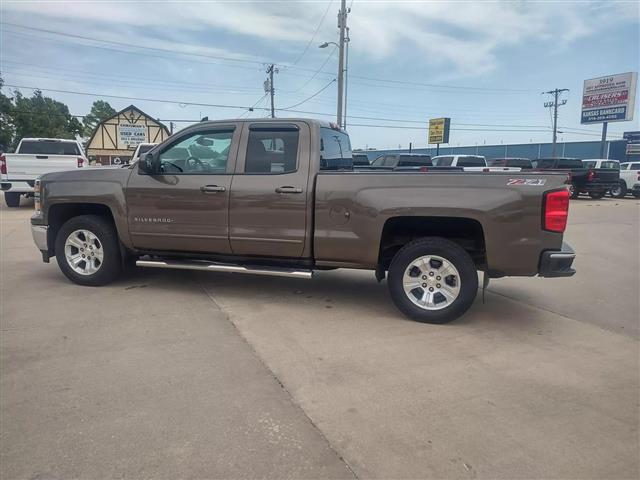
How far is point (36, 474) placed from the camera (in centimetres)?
247

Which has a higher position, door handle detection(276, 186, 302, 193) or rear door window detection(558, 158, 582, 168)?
rear door window detection(558, 158, 582, 168)

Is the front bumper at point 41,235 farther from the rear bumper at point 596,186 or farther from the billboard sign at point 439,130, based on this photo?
the billboard sign at point 439,130

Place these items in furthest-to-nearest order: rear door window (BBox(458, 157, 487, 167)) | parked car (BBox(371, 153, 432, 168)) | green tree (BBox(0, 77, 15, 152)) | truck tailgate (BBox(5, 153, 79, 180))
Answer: green tree (BBox(0, 77, 15, 152)), rear door window (BBox(458, 157, 487, 167)), parked car (BBox(371, 153, 432, 168)), truck tailgate (BBox(5, 153, 79, 180))

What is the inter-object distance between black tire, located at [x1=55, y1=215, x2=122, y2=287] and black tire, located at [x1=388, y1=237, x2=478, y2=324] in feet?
10.7

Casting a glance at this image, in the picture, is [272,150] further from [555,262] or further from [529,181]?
[555,262]

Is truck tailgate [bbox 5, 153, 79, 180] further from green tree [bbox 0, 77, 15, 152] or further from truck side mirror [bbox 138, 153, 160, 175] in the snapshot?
green tree [bbox 0, 77, 15, 152]

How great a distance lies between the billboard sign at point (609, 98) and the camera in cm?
4197

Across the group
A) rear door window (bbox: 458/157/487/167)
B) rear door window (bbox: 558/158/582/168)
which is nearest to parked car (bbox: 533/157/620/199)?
rear door window (bbox: 558/158/582/168)

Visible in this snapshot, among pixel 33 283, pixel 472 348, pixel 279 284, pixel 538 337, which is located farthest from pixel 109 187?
pixel 538 337

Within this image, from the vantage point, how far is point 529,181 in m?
4.40

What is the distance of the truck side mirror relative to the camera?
5352mm

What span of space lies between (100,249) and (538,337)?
4862mm

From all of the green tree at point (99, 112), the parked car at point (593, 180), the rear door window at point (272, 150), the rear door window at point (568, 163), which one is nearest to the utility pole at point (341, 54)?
the parked car at point (593, 180)

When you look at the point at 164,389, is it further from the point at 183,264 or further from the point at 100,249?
the point at 100,249
